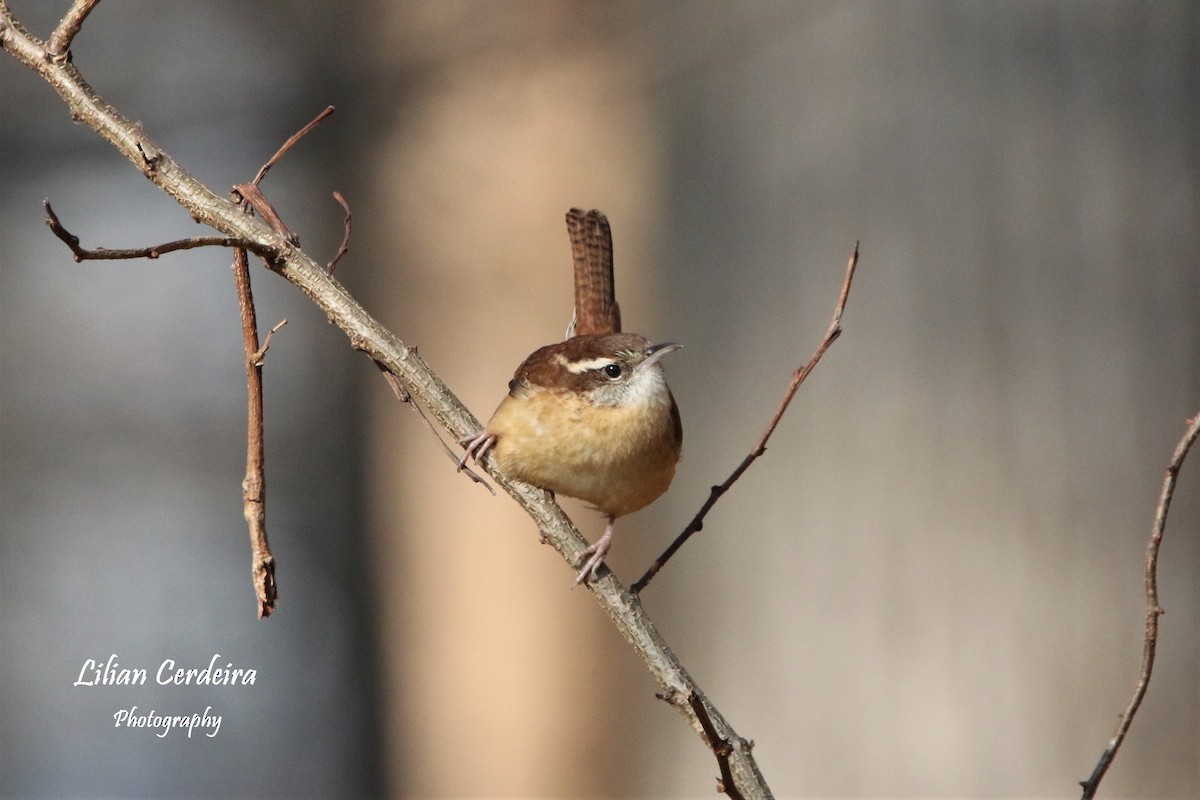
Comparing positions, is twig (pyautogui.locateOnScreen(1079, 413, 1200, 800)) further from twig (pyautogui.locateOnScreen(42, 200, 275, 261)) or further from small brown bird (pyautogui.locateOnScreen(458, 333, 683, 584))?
twig (pyautogui.locateOnScreen(42, 200, 275, 261))

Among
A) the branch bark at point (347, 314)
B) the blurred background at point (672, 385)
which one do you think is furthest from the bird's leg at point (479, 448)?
the blurred background at point (672, 385)

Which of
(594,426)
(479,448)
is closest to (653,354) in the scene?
(594,426)

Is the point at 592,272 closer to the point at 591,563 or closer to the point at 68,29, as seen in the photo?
the point at 591,563

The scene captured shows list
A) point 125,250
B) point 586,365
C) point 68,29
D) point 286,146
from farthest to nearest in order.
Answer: point 586,365 < point 286,146 < point 68,29 < point 125,250

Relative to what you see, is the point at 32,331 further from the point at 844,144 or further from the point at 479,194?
the point at 844,144

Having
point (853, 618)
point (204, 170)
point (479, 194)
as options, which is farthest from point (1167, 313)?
point (204, 170)

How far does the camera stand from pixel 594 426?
2230mm

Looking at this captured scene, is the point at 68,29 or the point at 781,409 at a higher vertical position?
the point at 68,29

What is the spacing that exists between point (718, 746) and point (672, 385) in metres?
2.82

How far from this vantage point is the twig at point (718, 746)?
4.60 feet

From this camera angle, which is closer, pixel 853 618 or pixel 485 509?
pixel 853 618

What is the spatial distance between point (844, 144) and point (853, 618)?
1765 mm

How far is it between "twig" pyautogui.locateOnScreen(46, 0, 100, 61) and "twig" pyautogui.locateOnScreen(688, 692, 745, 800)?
48.8 inches

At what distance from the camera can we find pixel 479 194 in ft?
14.1
